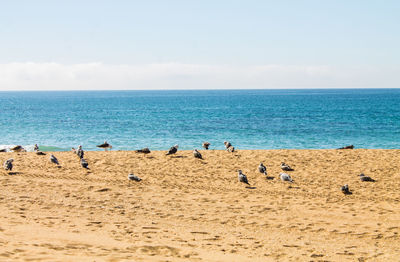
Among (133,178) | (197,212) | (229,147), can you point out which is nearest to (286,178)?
(197,212)

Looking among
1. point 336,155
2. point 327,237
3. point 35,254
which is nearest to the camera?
point 35,254

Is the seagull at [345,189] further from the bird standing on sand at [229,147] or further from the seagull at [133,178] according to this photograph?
the bird standing on sand at [229,147]

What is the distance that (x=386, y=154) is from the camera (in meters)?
23.2

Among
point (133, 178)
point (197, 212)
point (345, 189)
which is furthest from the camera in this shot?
point (133, 178)

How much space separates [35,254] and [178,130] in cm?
4258

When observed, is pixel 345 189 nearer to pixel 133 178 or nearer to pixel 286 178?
pixel 286 178

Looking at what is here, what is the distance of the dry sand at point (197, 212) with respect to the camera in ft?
30.1

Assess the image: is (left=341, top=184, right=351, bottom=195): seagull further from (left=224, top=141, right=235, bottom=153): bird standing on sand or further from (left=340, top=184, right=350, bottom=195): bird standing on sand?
(left=224, top=141, right=235, bottom=153): bird standing on sand

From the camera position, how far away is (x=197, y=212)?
1273 centimetres

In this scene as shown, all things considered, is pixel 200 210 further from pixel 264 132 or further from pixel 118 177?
pixel 264 132

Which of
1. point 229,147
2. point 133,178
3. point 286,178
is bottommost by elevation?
point 133,178

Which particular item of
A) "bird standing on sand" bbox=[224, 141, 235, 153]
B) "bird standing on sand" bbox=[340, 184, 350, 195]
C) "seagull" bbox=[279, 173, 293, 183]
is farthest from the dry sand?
"bird standing on sand" bbox=[224, 141, 235, 153]

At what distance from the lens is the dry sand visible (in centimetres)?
919

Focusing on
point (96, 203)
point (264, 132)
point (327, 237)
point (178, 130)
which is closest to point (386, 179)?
point (327, 237)
